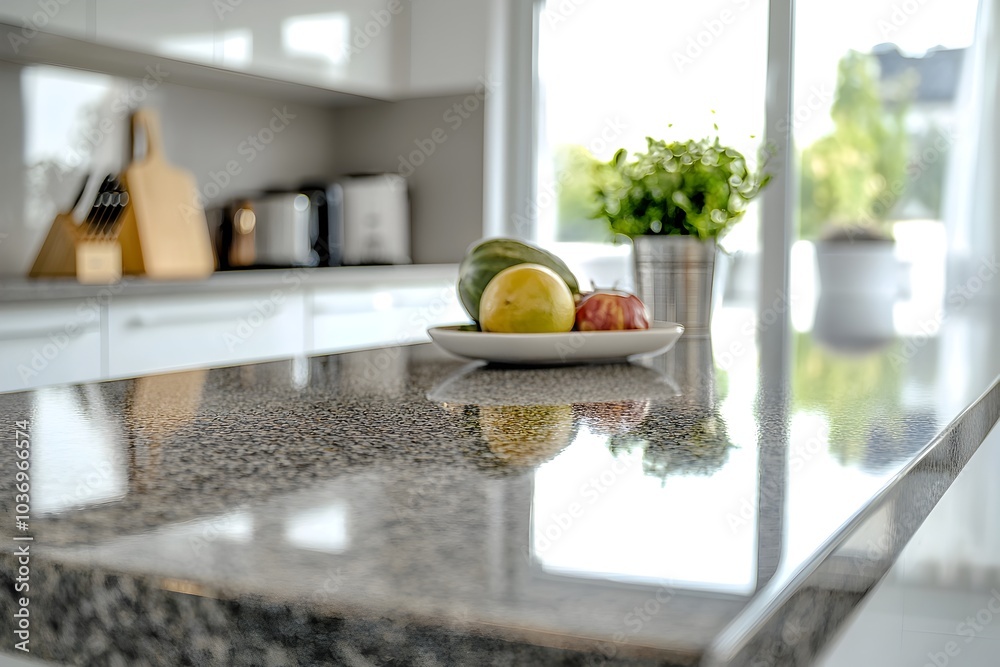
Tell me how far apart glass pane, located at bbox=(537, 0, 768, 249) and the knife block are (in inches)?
69.7

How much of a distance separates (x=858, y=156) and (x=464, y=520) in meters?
3.28

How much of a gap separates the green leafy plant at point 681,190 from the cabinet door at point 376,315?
57.6 inches

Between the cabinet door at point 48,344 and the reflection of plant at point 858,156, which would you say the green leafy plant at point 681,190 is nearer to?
the cabinet door at point 48,344

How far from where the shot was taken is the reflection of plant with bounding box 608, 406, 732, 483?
0.53 m

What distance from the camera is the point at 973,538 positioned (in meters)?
1.37

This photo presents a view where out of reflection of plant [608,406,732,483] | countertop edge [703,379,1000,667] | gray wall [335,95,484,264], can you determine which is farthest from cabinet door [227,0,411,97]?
countertop edge [703,379,1000,667]

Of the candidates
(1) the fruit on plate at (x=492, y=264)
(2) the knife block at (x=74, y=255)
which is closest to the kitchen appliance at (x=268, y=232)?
(2) the knife block at (x=74, y=255)

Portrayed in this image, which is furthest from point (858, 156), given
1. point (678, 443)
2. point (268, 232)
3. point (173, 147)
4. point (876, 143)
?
point (678, 443)

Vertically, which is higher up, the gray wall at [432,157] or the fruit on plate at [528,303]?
the gray wall at [432,157]

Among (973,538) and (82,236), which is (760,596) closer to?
(973,538)

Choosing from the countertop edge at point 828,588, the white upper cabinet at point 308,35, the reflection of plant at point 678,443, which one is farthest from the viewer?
the white upper cabinet at point 308,35

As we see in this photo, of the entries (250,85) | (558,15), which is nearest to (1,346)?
(250,85)

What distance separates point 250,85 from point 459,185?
88 centimetres

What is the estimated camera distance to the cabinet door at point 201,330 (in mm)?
2316
